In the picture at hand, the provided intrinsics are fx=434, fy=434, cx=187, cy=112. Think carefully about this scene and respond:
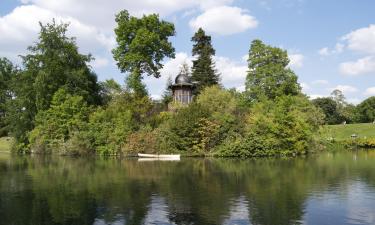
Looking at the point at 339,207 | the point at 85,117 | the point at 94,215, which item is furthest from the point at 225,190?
the point at 85,117

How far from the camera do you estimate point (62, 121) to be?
63594mm

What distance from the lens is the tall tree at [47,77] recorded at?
65.9m

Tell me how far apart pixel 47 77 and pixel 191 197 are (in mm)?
47784

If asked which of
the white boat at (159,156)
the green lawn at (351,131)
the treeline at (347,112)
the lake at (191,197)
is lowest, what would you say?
the lake at (191,197)

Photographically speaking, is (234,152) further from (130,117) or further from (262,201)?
(262,201)

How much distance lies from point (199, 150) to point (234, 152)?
4.37 meters

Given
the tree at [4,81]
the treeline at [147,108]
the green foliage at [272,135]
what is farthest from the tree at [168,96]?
the tree at [4,81]

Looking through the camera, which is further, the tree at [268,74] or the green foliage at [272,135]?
the tree at [268,74]

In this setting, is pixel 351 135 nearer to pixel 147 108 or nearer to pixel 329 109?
pixel 329 109

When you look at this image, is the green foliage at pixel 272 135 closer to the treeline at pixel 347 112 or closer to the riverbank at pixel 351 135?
the riverbank at pixel 351 135

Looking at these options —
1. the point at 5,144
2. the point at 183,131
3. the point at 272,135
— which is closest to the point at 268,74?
the point at 272,135

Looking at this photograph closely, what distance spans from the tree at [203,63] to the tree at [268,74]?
252 inches

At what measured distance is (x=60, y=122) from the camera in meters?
63.6

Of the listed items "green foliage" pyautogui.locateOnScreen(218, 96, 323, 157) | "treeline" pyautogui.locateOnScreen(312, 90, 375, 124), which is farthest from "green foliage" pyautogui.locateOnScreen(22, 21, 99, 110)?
"treeline" pyautogui.locateOnScreen(312, 90, 375, 124)
